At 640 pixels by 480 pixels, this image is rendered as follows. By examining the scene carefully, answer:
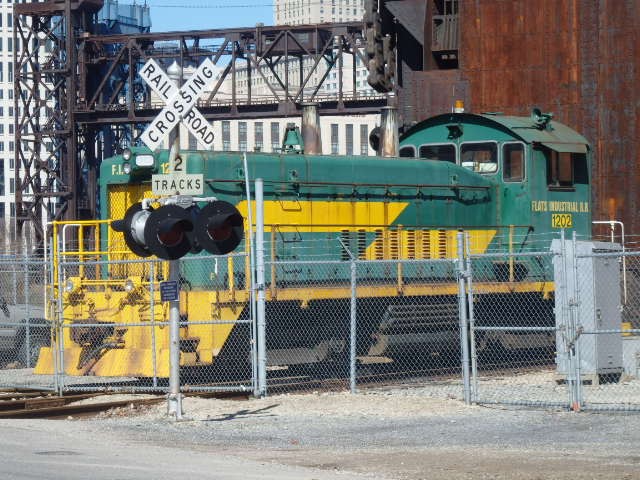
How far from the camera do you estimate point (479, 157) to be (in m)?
22.8

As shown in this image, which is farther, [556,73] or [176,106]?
[556,73]

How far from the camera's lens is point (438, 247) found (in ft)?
71.4

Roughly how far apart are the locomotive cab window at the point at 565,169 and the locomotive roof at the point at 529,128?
20 centimetres

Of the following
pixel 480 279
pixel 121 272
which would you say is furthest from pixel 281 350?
pixel 480 279

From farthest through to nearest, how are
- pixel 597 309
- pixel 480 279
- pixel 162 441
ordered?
pixel 480 279, pixel 597 309, pixel 162 441

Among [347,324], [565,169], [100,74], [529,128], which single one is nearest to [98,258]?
[347,324]

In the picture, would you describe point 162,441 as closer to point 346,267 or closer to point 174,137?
point 174,137

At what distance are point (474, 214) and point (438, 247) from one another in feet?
3.79

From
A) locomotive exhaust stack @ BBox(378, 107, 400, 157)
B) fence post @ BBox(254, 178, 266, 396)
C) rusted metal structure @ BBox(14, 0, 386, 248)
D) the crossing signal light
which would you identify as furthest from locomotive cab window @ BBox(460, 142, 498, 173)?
rusted metal structure @ BBox(14, 0, 386, 248)

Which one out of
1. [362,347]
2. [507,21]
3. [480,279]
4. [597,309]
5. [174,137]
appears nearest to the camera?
[174,137]

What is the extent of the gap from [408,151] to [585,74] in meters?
10.3

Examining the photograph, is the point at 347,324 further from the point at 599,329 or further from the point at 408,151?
the point at 408,151

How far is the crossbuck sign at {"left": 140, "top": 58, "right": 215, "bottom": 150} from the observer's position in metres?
14.8

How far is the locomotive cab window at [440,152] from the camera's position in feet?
75.3
